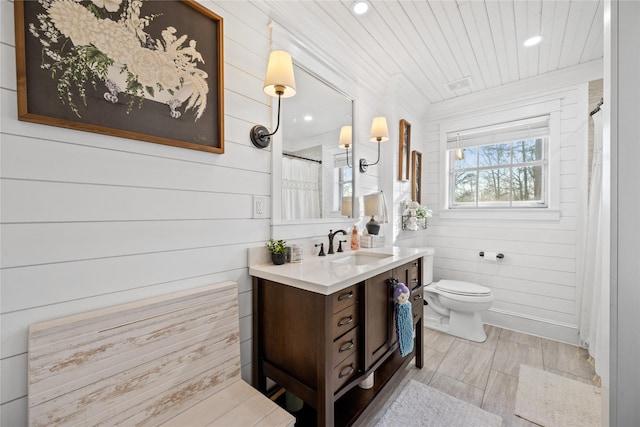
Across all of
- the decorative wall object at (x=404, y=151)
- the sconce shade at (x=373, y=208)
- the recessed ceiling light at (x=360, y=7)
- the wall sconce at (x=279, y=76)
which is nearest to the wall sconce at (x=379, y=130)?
the sconce shade at (x=373, y=208)

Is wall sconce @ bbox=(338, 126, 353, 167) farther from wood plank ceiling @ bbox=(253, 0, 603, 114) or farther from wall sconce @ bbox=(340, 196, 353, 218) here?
wood plank ceiling @ bbox=(253, 0, 603, 114)

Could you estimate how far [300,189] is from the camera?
5.89 ft

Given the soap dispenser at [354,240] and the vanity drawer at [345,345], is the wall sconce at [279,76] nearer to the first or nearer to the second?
the soap dispenser at [354,240]

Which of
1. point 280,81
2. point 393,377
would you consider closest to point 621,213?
point 393,377

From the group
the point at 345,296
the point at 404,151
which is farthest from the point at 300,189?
the point at 404,151

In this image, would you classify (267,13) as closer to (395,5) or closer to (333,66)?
(333,66)

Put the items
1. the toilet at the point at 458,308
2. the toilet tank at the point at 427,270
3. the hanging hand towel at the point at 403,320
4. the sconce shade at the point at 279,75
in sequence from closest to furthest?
the sconce shade at the point at 279,75 → the hanging hand towel at the point at 403,320 → the toilet at the point at 458,308 → the toilet tank at the point at 427,270

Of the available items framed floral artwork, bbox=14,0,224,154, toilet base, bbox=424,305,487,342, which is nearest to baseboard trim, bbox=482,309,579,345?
toilet base, bbox=424,305,487,342

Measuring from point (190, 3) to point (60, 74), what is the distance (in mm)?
666

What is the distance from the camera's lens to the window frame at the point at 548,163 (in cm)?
257

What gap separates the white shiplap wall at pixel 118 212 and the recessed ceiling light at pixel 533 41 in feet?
6.96

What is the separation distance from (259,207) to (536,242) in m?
2.86

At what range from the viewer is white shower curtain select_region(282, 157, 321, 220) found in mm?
1694

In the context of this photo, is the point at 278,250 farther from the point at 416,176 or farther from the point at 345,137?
Result: the point at 416,176
